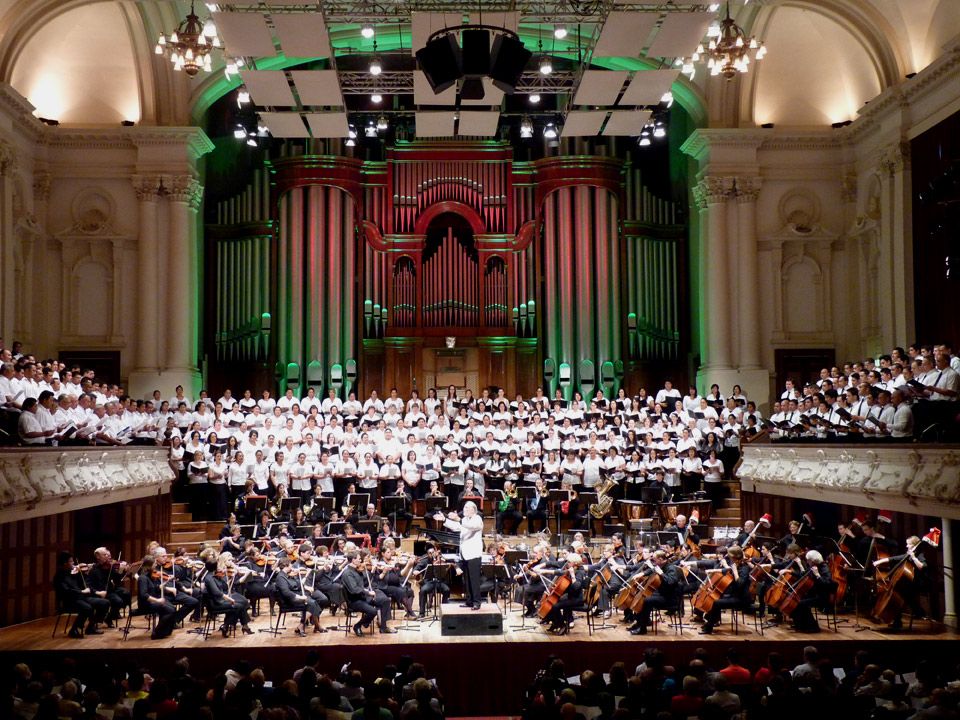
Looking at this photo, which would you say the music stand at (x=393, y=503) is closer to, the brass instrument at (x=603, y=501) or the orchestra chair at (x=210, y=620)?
the brass instrument at (x=603, y=501)

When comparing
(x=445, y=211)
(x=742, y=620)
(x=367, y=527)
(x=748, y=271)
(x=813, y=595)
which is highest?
(x=445, y=211)

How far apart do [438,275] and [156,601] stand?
9483mm

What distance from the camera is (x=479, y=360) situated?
59.6 feet

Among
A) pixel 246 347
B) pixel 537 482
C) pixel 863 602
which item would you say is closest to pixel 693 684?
pixel 863 602

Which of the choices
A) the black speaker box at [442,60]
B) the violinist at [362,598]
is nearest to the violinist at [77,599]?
the violinist at [362,598]

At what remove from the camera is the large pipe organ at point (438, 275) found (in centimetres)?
1788

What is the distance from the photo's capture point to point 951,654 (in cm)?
933

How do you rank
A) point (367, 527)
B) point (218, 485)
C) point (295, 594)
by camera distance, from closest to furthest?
point (295, 594)
point (367, 527)
point (218, 485)

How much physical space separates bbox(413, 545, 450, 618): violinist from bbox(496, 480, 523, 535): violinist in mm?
2420

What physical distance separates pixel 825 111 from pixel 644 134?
10.9ft

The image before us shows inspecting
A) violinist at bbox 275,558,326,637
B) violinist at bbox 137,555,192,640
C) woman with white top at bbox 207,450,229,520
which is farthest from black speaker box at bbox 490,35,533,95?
violinist at bbox 137,555,192,640

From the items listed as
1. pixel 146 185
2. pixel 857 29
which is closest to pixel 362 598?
pixel 146 185

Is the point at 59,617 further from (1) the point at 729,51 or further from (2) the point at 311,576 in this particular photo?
(1) the point at 729,51

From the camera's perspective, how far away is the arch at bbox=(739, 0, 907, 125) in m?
15.6
